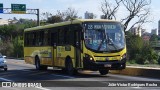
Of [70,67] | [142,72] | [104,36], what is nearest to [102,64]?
[104,36]

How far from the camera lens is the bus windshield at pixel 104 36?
2228cm

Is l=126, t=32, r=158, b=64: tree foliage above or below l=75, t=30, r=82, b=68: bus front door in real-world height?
below

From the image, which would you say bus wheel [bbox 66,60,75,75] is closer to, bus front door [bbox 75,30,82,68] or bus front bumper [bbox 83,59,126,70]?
bus front door [bbox 75,30,82,68]

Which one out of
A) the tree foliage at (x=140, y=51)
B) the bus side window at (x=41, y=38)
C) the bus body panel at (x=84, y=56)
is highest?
the bus side window at (x=41, y=38)

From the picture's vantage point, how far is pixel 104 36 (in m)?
22.4

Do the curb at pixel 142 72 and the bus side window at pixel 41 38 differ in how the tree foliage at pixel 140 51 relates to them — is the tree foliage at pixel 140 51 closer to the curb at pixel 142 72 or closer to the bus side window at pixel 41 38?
the bus side window at pixel 41 38

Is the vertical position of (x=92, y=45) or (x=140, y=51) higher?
(x=92, y=45)

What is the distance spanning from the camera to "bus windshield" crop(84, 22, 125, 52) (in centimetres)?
2228

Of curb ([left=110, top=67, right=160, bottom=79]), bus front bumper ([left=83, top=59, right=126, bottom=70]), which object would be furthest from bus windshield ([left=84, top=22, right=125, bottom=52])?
curb ([left=110, top=67, right=160, bottom=79])

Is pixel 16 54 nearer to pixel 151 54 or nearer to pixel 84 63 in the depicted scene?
pixel 151 54

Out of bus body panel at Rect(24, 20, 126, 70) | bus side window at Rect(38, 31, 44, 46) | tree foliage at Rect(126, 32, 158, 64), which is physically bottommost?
tree foliage at Rect(126, 32, 158, 64)

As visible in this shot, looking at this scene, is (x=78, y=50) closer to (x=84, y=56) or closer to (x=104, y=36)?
(x=84, y=56)

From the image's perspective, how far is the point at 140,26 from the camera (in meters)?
78.1

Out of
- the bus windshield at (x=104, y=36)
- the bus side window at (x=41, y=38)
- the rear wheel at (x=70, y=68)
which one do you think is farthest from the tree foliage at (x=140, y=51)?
the bus windshield at (x=104, y=36)
